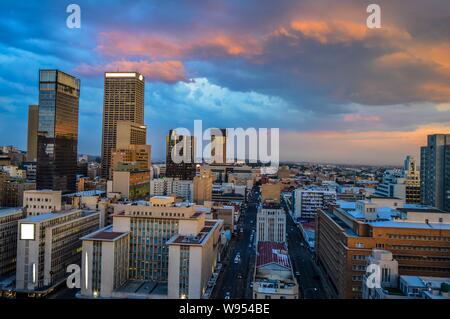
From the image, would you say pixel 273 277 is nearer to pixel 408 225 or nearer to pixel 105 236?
pixel 408 225

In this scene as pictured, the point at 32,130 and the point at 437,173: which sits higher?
the point at 32,130

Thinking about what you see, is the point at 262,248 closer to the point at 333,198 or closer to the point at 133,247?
the point at 133,247

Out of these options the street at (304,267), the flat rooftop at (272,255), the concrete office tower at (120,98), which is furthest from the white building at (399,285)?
the concrete office tower at (120,98)

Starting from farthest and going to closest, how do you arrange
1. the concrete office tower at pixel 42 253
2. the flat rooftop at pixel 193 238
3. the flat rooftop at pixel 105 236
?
the concrete office tower at pixel 42 253
the flat rooftop at pixel 105 236
the flat rooftop at pixel 193 238

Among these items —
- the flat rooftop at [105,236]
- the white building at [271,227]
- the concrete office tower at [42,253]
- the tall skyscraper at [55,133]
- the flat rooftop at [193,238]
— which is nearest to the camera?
the flat rooftop at [193,238]

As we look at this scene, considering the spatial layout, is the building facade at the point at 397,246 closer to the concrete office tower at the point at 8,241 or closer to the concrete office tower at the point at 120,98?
the concrete office tower at the point at 8,241

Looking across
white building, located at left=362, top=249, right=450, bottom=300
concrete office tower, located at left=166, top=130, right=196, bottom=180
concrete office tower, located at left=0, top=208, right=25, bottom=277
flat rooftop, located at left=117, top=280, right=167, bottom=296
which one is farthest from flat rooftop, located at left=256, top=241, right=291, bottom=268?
concrete office tower, located at left=166, top=130, right=196, bottom=180

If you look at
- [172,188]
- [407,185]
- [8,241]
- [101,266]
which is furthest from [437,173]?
[8,241]
